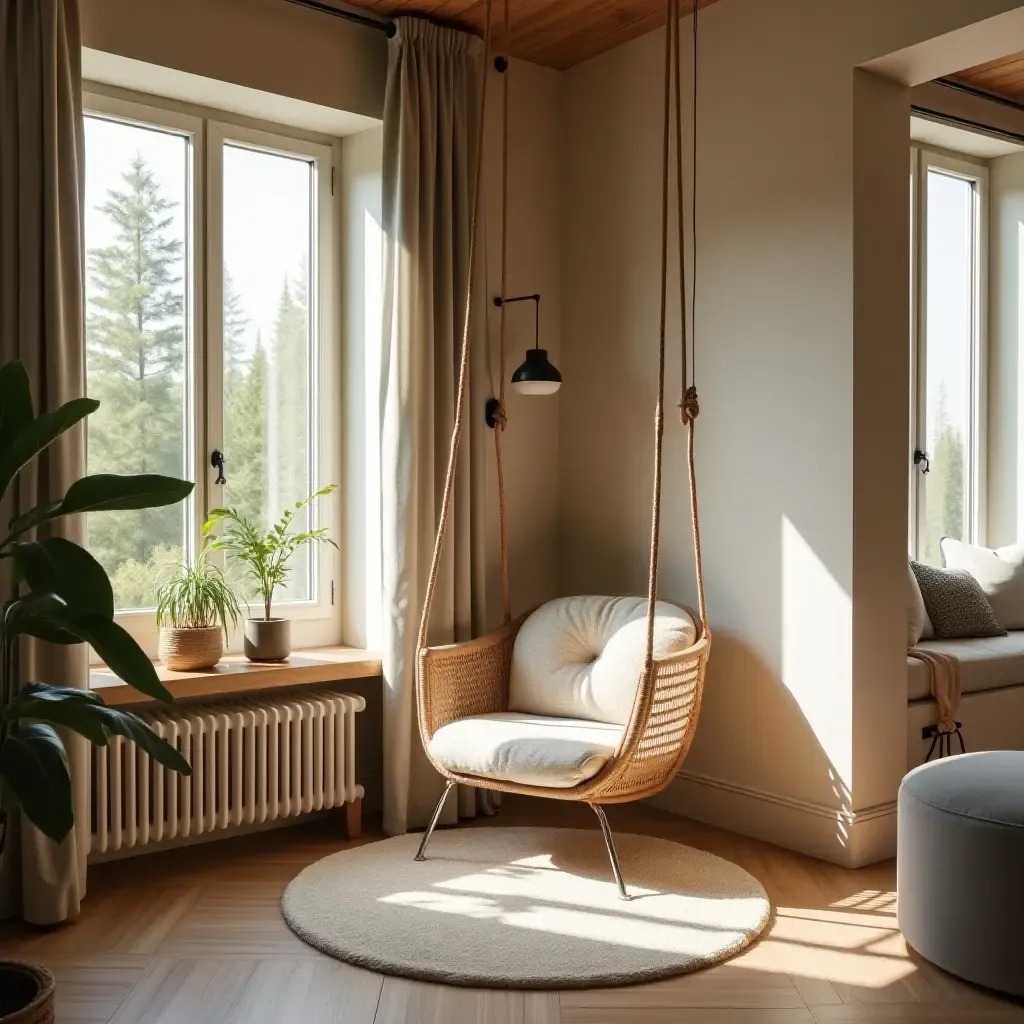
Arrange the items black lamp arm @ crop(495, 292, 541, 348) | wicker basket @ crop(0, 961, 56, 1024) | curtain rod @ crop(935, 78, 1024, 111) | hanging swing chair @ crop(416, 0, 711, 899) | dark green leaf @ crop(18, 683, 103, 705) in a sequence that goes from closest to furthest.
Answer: wicker basket @ crop(0, 961, 56, 1024), dark green leaf @ crop(18, 683, 103, 705), hanging swing chair @ crop(416, 0, 711, 899), black lamp arm @ crop(495, 292, 541, 348), curtain rod @ crop(935, 78, 1024, 111)

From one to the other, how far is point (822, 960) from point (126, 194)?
9.81 ft

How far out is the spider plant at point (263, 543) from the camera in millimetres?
3553

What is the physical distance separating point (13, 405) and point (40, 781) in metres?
0.75

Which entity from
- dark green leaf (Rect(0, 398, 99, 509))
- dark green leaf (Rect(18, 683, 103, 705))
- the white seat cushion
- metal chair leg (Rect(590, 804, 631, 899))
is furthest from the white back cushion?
dark green leaf (Rect(0, 398, 99, 509))

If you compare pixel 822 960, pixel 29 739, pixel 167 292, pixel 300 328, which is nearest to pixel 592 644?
pixel 822 960

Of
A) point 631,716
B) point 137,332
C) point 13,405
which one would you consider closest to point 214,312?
point 137,332

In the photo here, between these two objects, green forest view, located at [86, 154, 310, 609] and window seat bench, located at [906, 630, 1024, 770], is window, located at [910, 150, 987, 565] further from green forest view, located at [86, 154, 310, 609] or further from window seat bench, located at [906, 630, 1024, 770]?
green forest view, located at [86, 154, 310, 609]

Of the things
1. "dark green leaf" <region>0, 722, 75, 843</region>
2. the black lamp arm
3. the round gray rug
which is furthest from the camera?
the black lamp arm

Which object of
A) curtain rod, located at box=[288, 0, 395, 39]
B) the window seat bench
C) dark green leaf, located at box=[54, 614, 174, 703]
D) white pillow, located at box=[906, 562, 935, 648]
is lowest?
the window seat bench

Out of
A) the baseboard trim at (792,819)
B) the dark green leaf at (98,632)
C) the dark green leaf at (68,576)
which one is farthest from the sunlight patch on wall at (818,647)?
the dark green leaf at (68,576)

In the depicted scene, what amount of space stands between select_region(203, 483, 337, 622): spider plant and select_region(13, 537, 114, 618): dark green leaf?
4.72ft

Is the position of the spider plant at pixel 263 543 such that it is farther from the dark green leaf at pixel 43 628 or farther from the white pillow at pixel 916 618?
the white pillow at pixel 916 618

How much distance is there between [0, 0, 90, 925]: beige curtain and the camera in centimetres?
291

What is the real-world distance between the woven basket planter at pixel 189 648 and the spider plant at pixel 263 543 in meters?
0.22
